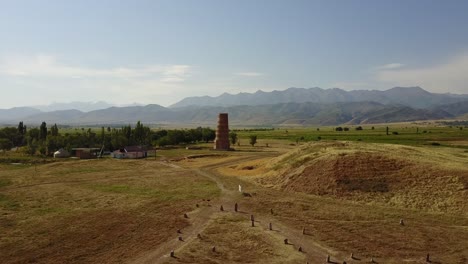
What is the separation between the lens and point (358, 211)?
45.6m

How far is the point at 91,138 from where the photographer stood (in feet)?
475

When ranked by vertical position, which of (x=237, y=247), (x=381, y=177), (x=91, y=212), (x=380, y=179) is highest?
(x=381, y=177)

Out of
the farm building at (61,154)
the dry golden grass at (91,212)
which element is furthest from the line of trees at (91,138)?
the dry golden grass at (91,212)

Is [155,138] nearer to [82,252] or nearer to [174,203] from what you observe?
[174,203]

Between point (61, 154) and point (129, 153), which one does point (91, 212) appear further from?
point (61, 154)

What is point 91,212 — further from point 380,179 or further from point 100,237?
point 380,179

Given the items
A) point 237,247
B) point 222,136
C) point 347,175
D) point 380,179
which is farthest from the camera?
point 222,136

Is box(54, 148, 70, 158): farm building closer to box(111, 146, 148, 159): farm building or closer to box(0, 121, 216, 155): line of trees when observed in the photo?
box(0, 121, 216, 155): line of trees

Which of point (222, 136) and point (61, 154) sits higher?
point (222, 136)

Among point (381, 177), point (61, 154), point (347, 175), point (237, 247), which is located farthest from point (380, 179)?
point (61, 154)

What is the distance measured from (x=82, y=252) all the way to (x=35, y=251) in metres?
4.46

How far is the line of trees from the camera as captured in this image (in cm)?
13062

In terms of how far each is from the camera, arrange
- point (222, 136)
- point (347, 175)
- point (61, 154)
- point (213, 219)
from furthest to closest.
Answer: point (222, 136), point (61, 154), point (347, 175), point (213, 219)

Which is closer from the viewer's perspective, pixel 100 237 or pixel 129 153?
pixel 100 237
